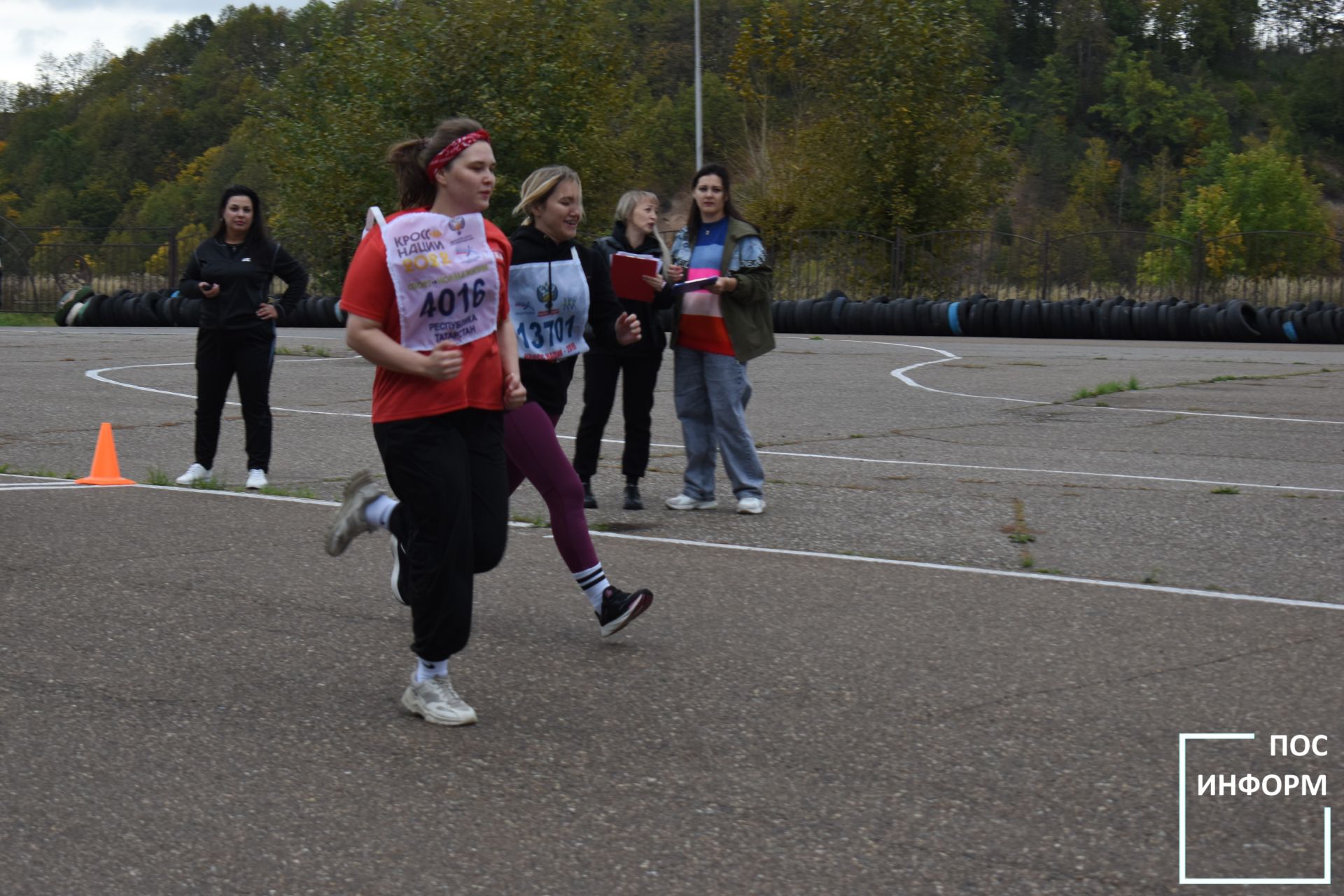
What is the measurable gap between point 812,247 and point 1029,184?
84204 millimetres

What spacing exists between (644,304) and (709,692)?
3.55 meters

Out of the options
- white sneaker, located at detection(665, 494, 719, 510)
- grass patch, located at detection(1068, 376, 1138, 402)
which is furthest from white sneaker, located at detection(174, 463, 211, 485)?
grass patch, located at detection(1068, 376, 1138, 402)

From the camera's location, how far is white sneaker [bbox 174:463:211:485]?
9.41 meters

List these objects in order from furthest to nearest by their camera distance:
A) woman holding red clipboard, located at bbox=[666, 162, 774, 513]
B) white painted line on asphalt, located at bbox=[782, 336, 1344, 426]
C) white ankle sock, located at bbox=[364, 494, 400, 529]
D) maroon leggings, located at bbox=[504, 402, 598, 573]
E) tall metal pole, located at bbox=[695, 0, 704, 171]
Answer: tall metal pole, located at bbox=[695, 0, 704, 171] < white painted line on asphalt, located at bbox=[782, 336, 1344, 426] < woman holding red clipboard, located at bbox=[666, 162, 774, 513] < maroon leggings, located at bbox=[504, 402, 598, 573] < white ankle sock, located at bbox=[364, 494, 400, 529]

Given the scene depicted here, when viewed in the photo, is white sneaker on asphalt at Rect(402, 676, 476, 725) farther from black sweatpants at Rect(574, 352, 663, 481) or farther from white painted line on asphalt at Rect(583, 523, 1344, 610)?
black sweatpants at Rect(574, 352, 663, 481)

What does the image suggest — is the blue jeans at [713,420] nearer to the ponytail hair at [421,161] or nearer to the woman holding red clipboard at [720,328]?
the woman holding red clipboard at [720,328]

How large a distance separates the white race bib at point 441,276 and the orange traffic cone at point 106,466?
17.9ft

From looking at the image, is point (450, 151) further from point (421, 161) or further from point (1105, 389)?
point (1105, 389)

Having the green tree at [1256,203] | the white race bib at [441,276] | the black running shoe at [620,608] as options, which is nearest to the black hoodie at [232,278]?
the black running shoe at [620,608]

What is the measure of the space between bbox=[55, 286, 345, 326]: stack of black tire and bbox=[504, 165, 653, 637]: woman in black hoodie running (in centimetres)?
2540

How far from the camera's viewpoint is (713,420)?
338 inches

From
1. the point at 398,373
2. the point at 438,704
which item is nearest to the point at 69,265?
the point at 398,373

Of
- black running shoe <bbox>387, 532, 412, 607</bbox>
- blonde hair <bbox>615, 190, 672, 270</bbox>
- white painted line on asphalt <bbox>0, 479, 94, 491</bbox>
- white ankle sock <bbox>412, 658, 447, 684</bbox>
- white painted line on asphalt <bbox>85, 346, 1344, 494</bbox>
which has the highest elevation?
blonde hair <bbox>615, 190, 672, 270</bbox>

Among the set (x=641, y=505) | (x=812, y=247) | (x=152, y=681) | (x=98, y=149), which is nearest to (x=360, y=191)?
(x=812, y=247)
